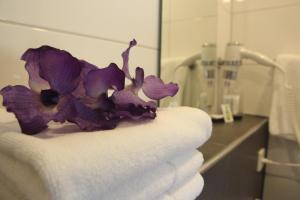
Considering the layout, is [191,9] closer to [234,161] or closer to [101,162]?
[234,161]

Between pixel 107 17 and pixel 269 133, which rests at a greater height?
pixel 107 17

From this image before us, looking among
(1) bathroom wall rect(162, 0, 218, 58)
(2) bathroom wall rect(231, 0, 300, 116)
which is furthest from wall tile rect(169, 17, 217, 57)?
(2) bathroom wall rect(231, 0, 300, 116)

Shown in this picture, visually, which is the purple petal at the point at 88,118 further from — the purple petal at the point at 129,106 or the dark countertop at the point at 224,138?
the dark countertop at the point at 224,138

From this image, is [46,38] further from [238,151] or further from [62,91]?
[238,151]

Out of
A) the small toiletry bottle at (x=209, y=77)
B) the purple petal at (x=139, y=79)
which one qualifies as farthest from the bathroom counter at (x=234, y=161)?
the purple petal at (x=139, y=79)

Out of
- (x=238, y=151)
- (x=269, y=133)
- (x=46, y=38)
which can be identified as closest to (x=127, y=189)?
(x=46, y=38)

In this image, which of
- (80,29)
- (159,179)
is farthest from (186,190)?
(80,29)
